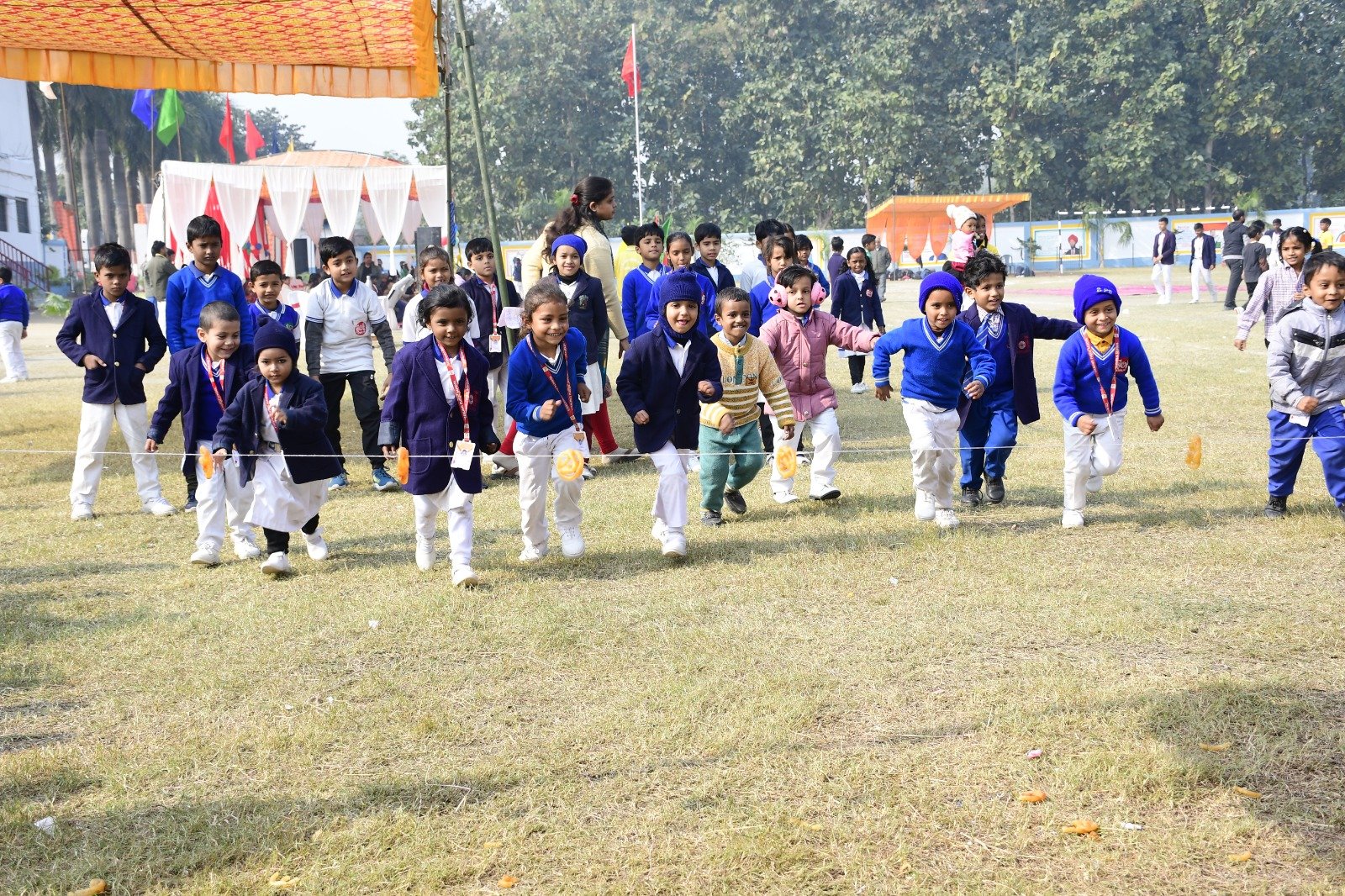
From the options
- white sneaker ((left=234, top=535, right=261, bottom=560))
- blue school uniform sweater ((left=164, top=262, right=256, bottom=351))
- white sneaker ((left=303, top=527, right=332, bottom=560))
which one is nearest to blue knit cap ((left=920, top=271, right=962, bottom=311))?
white sneaker ((left=303, top=527, right=332, bottom=560))

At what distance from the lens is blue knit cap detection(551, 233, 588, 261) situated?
8.23m

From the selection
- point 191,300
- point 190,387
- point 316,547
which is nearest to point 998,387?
point 316,547

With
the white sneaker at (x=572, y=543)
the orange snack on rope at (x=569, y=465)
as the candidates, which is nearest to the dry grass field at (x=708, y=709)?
the white sneaker at (x=572, y=543)

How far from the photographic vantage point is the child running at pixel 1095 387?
6.57 m

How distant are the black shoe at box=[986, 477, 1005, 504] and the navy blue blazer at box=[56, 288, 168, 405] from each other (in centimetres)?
540

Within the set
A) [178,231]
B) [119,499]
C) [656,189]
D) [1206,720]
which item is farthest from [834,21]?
[1206,720]

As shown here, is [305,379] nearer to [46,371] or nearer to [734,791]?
[734,791]

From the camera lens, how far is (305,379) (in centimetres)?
629

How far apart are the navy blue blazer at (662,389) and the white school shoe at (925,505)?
1336 mm

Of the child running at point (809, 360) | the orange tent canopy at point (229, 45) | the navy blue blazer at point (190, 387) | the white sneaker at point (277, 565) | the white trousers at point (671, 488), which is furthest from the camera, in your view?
the orange tent canopy at point (229, 45)

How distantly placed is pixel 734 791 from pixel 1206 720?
1595 millimetres

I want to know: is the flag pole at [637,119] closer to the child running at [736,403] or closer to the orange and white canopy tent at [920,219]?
the orange and white canopy tent at [920,219]

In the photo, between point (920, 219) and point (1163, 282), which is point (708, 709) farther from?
point (920, 219)

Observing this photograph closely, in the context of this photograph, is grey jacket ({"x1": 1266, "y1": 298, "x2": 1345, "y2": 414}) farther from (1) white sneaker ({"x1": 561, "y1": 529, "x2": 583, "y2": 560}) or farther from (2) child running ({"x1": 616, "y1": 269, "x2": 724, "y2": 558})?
(1) white sneaker ({"x1": 561, "y1": 529, "x2": 583, "y2": 560})
